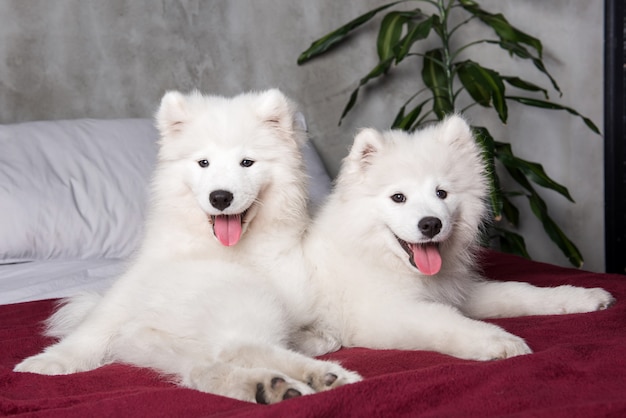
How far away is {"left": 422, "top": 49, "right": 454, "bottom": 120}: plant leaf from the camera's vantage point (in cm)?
439

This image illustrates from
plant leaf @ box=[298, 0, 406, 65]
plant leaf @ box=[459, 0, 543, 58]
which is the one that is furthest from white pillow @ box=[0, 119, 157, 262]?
plant leaf @ box=[459, 0, 543, 58]

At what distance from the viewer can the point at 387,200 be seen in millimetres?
2363

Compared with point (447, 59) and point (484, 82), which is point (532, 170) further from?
point (447, 59)

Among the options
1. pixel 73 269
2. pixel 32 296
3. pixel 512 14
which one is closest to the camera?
pixel 32 296

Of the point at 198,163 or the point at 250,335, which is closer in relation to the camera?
the point at 250,335

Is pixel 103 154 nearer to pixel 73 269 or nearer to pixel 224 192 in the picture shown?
pixel 73 269

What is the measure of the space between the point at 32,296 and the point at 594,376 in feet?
7.30

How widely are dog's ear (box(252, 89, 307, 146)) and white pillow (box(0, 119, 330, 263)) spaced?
0.76m

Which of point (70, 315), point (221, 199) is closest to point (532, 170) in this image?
point (221, 199)

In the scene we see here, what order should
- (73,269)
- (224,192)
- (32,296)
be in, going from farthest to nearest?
1. (73,269)
2. (32,296)
3. (224,192)

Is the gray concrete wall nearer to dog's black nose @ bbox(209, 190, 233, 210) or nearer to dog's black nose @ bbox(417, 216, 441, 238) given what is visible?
dog's black nose @ bbox(209, 190, 233, 210)

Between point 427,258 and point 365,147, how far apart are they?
1.40ft

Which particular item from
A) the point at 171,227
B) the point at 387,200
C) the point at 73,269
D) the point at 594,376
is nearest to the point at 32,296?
the point at 73,269

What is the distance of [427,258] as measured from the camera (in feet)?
7.67
